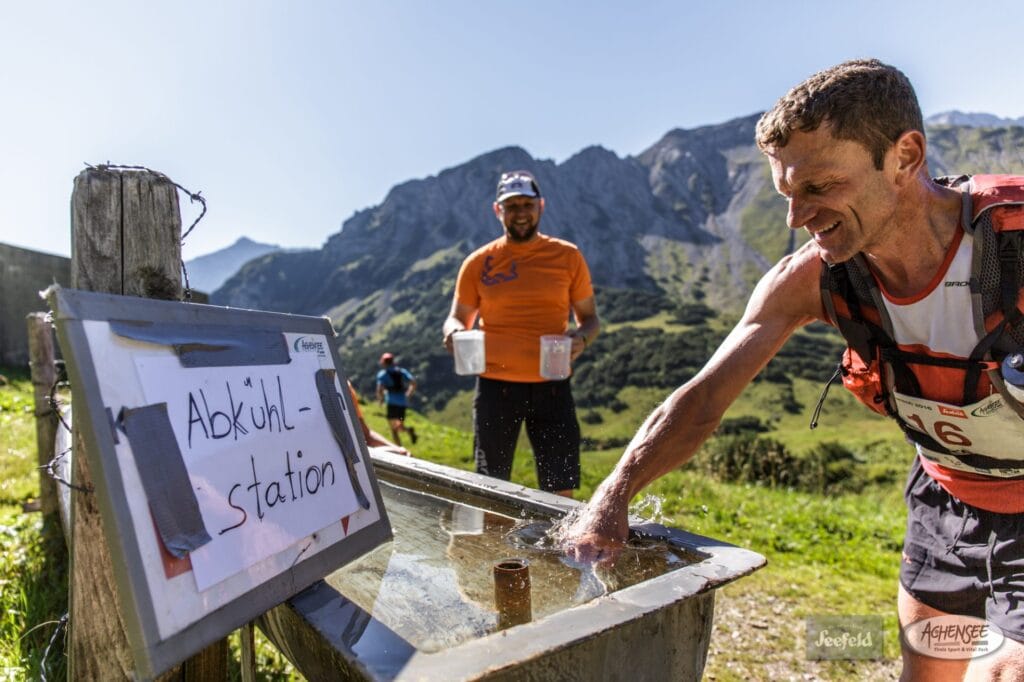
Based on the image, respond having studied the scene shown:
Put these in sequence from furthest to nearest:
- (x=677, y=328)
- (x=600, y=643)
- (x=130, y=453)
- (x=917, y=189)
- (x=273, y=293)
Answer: (x=273, y=293), (x=677, y=328), (x=917, y=189), (x=600, y=643), (x=130, y=453)

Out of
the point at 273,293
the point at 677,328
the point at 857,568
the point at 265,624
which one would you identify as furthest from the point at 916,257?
the point at 273,293

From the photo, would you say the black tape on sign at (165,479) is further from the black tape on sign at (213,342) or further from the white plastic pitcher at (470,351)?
the white plastic pitcher at (470,351)

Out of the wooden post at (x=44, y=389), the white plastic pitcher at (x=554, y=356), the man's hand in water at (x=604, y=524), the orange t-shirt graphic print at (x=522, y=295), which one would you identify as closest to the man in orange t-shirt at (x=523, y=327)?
the orange t-shirt graphic print at (x=522, y=295)

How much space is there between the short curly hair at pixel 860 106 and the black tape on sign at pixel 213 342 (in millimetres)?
1559

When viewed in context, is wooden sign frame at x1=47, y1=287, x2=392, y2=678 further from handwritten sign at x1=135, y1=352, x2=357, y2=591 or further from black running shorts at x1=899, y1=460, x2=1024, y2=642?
black running shorts at x1=899, y1=460, x2=1024, y2=642

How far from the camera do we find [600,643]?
149 centimetres

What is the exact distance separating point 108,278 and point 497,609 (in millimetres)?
1388

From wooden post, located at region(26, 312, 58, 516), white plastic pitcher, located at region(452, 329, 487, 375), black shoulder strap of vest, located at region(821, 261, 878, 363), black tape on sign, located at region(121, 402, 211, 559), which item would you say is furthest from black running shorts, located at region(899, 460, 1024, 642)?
wooden post, located at region(26, 312, 58, 516)

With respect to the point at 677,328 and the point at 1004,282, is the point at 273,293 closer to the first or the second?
the point at 677,328

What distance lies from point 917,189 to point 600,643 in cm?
153

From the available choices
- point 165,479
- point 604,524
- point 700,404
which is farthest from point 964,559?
point 165,479

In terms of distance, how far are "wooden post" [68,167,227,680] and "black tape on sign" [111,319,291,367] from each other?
231mm

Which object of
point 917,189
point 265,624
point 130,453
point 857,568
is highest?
point 917,189

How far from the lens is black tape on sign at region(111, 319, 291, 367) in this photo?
144 centimetres
